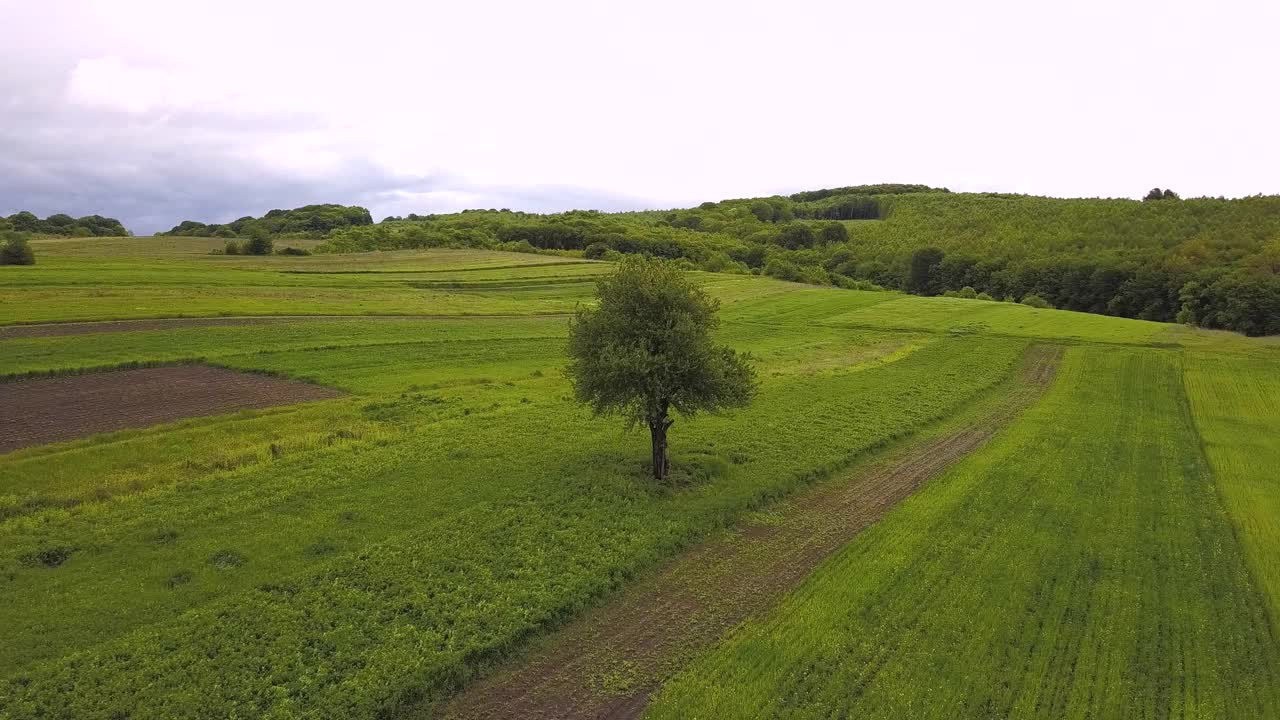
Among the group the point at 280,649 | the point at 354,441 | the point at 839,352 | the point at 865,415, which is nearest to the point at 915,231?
the point at 839,352

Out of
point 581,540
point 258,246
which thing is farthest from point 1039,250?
point 258,246

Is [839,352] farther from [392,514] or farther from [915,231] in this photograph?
[915,231]

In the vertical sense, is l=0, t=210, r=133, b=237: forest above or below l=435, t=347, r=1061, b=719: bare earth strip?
above

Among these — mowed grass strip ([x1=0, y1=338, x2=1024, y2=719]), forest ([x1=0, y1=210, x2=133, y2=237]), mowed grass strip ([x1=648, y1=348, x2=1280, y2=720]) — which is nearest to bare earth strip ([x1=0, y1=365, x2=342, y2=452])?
mowed grass strip ([x1=0, y1=338, x2=1024, y2=719])

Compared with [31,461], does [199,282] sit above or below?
above

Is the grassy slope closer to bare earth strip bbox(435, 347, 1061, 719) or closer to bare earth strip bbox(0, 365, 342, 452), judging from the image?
bare earth strip bbox(435, 347, 1061, 719)

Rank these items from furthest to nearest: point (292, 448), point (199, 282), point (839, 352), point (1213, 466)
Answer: point (199, 282)
point (839, 352)
point (1213, 466)
point (292, 448)
